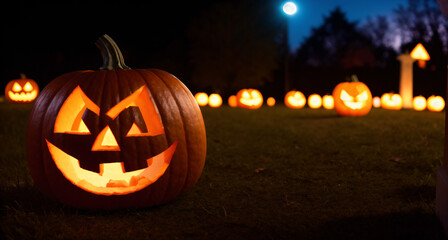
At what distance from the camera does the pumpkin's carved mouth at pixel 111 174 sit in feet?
8.75

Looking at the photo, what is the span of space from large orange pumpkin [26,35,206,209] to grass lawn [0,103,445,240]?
17 centimetres

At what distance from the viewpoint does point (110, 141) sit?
105 inches

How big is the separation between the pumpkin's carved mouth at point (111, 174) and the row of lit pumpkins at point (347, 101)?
617cm

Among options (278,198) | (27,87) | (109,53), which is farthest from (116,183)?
(27,87)

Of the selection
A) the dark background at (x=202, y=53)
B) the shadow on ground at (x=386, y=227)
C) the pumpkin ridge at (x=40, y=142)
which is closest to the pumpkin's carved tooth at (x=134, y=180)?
the pumpkin ridge at (x=40, y=142)

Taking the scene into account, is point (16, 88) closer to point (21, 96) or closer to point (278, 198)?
point (21, 96)

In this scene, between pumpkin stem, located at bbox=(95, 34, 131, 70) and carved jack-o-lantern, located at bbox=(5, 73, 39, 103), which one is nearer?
pumpkin stem, located at bbox=(95, 34, 131, 70)

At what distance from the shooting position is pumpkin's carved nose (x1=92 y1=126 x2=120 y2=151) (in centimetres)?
258

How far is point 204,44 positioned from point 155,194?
50.5 feet

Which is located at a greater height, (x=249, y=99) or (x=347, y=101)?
(x=249, y=99)

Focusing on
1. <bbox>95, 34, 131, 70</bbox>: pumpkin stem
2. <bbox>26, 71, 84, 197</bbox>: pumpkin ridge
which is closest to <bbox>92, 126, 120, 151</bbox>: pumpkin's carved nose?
<bbox>26, 71, 84, 197</bbox>: pumpkin ridge

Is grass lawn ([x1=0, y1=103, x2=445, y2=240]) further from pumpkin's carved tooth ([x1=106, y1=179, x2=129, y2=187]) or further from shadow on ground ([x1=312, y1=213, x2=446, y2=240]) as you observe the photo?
pumpkin's carved tooth ([x1=106, y1=179, x2=129, y2=187])

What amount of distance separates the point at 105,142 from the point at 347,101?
6.53 m

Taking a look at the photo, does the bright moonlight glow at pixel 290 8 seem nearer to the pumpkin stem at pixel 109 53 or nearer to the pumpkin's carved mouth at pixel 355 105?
the pumpkin's carved mouth at pixel 355 105
